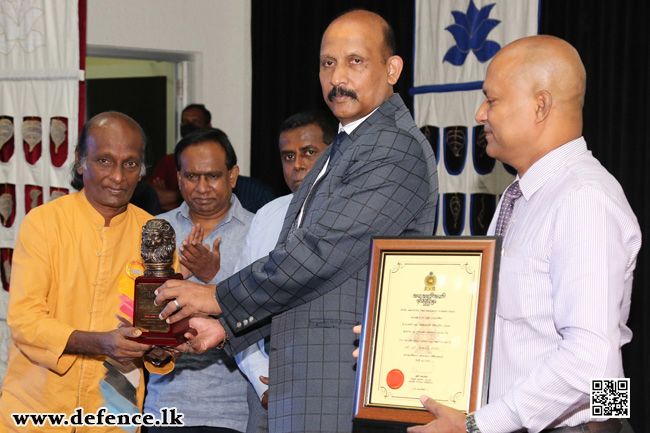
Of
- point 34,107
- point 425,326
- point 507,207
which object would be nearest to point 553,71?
point 507,207

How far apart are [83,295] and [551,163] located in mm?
1670

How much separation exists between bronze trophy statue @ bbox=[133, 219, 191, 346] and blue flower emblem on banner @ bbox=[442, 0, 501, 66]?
324cm

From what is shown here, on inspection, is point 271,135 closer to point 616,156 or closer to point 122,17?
point 122,17

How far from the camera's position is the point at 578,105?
1.87 metres

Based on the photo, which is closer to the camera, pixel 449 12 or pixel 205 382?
pixel 205 382

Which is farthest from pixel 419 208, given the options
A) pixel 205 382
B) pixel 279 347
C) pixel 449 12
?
pixel 449 12

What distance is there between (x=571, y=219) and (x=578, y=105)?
12.5 inches

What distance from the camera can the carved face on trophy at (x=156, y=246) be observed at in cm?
255

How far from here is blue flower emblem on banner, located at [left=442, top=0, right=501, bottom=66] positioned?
5.22 metres

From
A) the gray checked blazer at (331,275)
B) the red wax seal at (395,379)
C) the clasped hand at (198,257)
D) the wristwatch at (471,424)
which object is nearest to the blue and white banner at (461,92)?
the clasped hand at (198,257)

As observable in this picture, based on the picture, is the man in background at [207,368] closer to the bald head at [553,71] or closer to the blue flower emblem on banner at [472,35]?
the bald head at [553,71]

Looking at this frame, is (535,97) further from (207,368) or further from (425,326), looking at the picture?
(207,368)

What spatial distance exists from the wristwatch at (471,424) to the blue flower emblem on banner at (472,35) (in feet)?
12.4

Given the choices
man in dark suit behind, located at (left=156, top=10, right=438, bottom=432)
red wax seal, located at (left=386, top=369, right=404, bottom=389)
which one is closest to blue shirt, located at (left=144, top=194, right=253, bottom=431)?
man in dark suit behind, located at (left=156, top=10, right=438, bottom=432)
